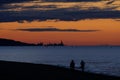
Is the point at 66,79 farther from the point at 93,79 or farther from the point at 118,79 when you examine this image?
the point at 118,79

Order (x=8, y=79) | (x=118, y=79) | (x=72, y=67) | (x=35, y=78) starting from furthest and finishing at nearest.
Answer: (x=72, y=67)
(x=118, y=79)
(x=35, y=78)
(x=8, y=79)

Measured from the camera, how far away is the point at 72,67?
144 feet

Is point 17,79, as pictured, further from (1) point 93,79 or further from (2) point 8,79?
(1) point 93,79

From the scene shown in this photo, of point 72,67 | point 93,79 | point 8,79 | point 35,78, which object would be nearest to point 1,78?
point 8,79

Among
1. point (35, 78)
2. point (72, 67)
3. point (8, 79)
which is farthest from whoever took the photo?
point (72, 67)

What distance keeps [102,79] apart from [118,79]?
5.24ft

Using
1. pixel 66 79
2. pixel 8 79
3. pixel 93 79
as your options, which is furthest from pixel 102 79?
pixel 8 79

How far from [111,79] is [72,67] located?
8531 mm

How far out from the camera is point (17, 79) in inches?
1259

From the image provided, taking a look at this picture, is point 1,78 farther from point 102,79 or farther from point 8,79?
point 102,79

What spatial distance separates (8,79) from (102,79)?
7709 millimetres

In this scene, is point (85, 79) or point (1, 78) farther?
point (85, 79)

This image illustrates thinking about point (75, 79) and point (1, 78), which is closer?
point (1, 78)

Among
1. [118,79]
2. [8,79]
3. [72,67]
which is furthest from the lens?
[72,67]
